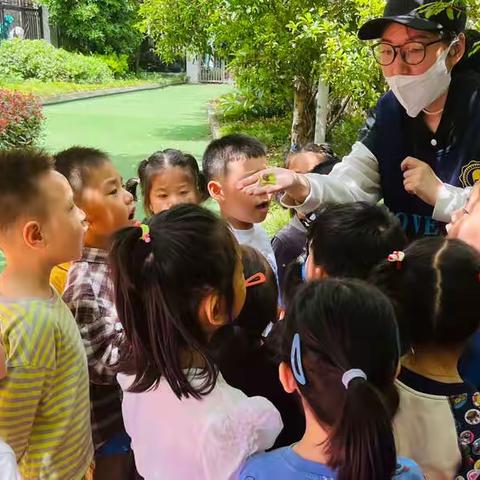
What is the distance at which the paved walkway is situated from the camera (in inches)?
384

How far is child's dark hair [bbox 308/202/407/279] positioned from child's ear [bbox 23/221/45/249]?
0.76m

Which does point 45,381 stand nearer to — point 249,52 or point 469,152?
point 469,152

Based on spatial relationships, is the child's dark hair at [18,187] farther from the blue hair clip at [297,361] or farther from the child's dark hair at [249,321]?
the blue hair clip at [297,361]

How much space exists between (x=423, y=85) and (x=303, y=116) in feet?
18.5

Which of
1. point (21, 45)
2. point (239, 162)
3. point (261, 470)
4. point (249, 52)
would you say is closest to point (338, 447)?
point (261, 470)

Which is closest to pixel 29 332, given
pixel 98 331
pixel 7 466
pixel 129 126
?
pixel 98 331

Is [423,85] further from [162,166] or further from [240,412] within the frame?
[240,412]

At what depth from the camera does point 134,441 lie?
1469 millimetres

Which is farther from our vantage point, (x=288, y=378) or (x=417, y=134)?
(x=417, y=134)

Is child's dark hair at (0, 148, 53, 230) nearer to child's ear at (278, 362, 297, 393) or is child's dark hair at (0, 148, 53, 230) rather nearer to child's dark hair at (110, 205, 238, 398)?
child's dark hair at (110, 205, 238, 398)

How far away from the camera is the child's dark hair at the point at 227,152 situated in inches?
99.0

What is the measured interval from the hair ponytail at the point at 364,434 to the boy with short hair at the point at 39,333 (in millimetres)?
808

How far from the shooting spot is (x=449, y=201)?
1889 mm

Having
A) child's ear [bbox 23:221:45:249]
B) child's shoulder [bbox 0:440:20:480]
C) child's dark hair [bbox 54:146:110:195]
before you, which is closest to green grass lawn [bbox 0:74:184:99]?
child's dark hair [bbox 54:146:110:195]
